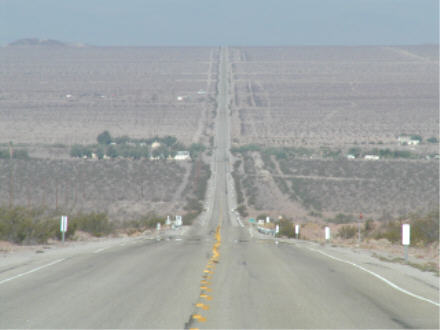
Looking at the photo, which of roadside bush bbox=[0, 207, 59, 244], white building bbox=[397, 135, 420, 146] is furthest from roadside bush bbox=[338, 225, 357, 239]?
white building bbox=[397, 135, 420, 146]

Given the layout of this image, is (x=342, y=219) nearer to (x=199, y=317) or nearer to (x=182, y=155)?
(x=199, y=317)

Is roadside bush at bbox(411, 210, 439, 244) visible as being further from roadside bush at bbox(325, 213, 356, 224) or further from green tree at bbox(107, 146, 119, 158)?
green tree at bbox(107, 146, 119, 158)

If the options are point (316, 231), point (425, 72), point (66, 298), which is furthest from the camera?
point (425, 72)

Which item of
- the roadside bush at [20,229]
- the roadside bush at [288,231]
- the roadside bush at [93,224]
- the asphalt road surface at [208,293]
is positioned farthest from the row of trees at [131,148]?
the asphalt road surface at [208,293]

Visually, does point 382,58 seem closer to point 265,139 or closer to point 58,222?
point 265,139

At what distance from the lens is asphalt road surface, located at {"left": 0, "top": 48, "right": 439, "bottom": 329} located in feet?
31.2

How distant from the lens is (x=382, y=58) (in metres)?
177

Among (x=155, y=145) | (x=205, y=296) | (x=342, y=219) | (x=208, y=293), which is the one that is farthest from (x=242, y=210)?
(x=205, y=296)

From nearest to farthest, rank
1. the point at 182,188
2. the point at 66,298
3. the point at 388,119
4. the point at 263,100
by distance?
the point at 66,298, the point at 182,188, the point at 388,119, the point at 263,100

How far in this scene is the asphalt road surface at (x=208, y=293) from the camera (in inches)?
374

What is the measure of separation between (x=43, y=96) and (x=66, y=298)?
120m

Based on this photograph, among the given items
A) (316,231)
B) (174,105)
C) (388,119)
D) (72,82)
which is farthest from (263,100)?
(316,231)

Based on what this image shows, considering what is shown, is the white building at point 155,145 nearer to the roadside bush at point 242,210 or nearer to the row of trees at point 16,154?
the row of trees at point 16,154

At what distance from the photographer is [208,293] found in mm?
11672
